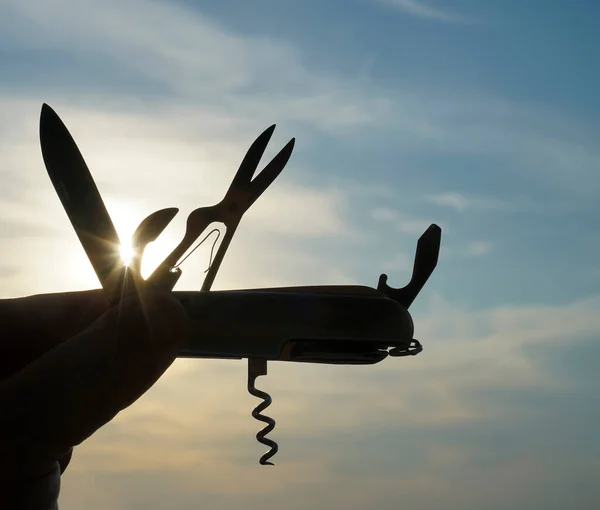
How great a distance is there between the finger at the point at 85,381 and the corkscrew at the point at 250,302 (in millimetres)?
144

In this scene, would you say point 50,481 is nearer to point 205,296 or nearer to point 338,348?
point 205,296

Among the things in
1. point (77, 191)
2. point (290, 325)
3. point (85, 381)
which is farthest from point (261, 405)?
point (77, 191)

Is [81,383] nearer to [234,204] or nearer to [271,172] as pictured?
[234,204]

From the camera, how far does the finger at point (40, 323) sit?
108 inches

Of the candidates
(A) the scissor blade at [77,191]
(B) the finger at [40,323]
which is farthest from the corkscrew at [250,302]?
(B) the finger at [40,323]

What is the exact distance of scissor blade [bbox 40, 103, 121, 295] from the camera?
2400 millimetres

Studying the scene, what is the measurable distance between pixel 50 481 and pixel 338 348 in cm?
108

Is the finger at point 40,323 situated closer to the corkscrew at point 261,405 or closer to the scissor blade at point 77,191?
the scissor blade at point 77,191

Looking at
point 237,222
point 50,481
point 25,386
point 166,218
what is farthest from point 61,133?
point 50,481

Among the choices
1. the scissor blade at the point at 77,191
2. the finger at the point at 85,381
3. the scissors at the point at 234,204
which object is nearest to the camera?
the finger at the point at 85,381

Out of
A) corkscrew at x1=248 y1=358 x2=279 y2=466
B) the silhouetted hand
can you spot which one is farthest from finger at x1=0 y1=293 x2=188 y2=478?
corkscrew at x1=248 y1=358 x2=279 y2=466

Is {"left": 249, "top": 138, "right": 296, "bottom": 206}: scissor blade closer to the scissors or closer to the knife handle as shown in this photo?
the scissors

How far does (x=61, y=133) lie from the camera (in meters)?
2.41

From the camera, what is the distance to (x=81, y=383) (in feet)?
7.18
